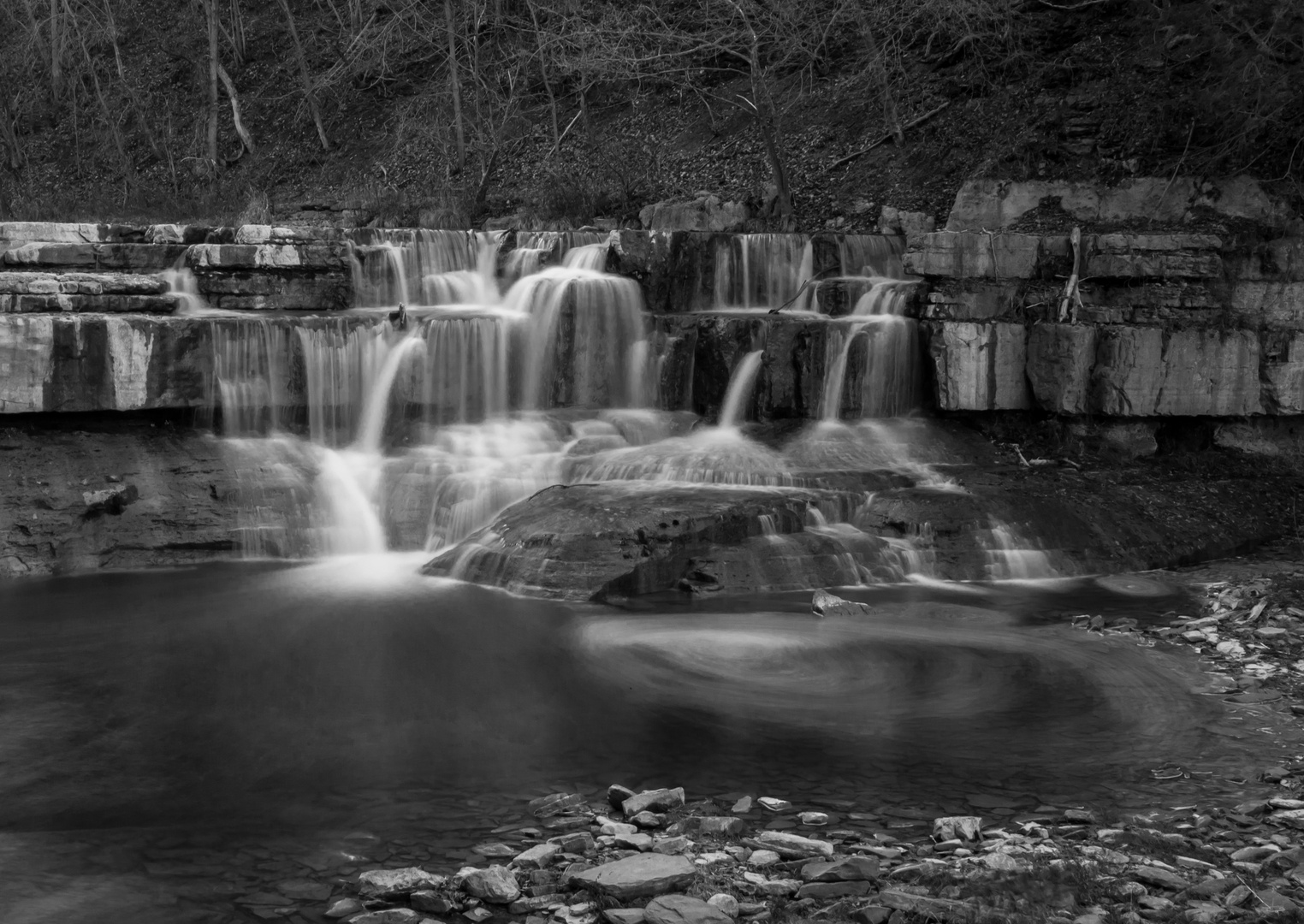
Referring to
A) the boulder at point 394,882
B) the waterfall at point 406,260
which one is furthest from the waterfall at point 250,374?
the boulder at point 394,882

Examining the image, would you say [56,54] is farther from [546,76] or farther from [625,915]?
[625,915]

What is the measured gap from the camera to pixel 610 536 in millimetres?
10805

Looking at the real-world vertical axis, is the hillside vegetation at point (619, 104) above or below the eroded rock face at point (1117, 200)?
above

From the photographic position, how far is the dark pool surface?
5883mm

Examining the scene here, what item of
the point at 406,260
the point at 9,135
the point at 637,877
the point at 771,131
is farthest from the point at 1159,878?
the point at 9,135

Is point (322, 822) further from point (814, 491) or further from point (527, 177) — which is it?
point (527, 177)

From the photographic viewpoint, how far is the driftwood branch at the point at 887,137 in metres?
20.4

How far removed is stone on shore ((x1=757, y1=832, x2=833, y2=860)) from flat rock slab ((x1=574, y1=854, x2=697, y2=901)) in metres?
0.43

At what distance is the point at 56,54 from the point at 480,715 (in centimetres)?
2063

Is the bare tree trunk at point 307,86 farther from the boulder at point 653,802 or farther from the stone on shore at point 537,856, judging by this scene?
the stone on shore at point 537,856

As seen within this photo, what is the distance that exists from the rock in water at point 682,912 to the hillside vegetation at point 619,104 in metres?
12.2

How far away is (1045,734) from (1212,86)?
10991mm

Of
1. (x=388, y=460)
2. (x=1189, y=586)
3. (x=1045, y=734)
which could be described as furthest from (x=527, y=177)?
(x=1045, y=734)

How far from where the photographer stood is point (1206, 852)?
5230 millimetres
